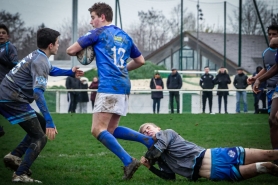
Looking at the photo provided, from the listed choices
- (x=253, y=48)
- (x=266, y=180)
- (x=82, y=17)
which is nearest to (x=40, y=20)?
(x=82, y=17)

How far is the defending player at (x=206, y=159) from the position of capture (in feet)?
19.5

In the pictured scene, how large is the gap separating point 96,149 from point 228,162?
176 inches

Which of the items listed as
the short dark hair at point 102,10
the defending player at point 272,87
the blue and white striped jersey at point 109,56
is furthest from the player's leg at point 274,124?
the short dark hair at point 102,10

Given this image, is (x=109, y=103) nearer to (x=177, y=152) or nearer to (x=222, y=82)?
(x=177, y=152)

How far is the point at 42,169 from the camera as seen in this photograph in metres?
7.39

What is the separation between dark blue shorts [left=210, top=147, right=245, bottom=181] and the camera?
5.93 metres

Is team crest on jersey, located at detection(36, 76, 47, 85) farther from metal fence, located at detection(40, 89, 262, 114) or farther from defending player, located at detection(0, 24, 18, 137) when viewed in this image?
metal fence, located at detection(40, 89, 262, 114)

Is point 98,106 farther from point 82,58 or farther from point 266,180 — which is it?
point 266,180

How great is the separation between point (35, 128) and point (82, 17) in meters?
19.6

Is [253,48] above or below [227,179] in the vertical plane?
above

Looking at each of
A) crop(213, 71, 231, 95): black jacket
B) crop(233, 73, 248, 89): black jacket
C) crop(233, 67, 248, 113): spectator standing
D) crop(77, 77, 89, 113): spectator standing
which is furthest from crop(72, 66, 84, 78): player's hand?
crop(233, 73, 248, 89): black jacket

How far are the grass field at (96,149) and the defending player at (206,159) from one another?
0.51 ft

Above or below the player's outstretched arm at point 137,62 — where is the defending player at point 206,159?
below

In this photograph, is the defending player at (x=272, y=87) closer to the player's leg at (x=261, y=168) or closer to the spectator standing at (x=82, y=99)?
the player's leg at (x=261, y=168)
